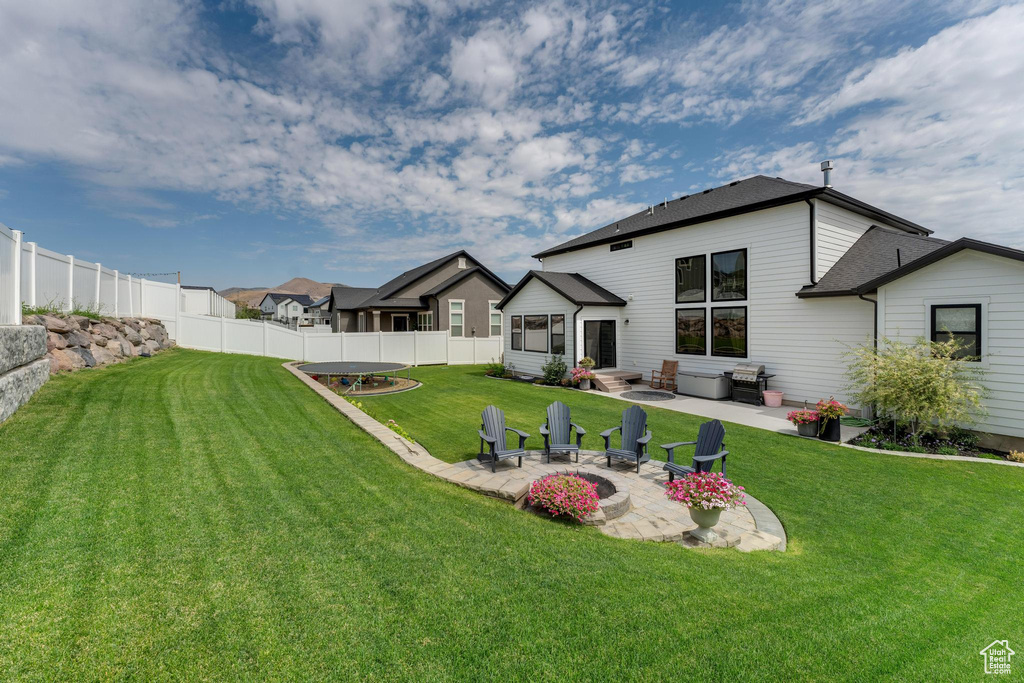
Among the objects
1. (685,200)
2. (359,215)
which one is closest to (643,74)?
(685,200)

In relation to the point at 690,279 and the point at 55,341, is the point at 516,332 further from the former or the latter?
the point at 55,341

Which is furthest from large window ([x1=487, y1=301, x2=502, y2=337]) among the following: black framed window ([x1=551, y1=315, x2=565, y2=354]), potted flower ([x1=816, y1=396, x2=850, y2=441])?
potted flower ([x1=816, y1=396, x2=850, y2=441])

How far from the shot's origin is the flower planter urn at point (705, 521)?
4.37 metres

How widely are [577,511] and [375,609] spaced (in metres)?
2.46

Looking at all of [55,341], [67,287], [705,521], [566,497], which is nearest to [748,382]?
[705,521]

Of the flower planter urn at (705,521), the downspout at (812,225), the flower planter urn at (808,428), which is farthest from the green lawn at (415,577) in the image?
the downspout at (812,225)

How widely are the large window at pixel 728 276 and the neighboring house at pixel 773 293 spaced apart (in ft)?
0.11

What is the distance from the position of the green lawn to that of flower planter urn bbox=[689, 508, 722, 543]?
37cm

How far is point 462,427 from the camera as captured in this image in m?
9.16

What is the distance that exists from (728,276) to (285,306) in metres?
84.0

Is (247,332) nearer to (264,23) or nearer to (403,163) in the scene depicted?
(403,163)

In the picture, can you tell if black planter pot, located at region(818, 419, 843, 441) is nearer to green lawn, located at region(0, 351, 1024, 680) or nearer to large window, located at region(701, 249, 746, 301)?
green lawn, located at region(0, 351, 1024, 680)

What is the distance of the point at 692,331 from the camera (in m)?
14.2

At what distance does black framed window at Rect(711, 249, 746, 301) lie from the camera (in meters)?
12.9
